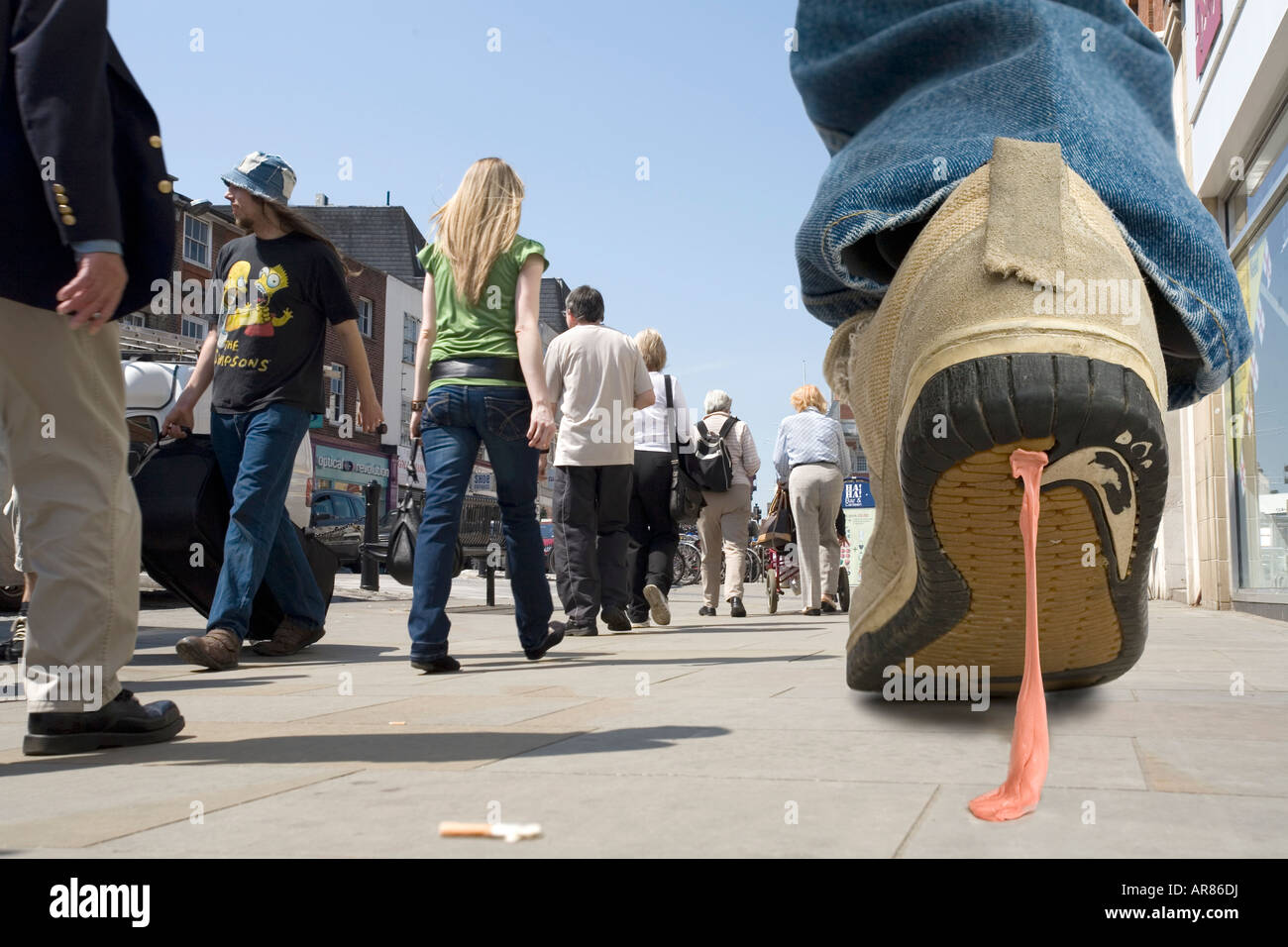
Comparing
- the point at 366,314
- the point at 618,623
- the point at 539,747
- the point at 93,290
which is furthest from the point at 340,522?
the point at 539,747

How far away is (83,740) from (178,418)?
290 centimetres

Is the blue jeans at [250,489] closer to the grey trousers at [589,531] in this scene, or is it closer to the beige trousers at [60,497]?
the grey trousers at [589,531]

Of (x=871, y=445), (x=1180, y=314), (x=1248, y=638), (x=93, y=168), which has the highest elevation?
(x=93, y=168)

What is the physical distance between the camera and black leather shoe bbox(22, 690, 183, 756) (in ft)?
8.41

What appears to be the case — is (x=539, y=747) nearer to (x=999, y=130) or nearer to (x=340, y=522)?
(x=999, y=130)

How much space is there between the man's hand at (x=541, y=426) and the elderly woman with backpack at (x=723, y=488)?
168 inches

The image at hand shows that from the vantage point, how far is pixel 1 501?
4.93 meters

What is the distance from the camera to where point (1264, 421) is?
8.42 meters

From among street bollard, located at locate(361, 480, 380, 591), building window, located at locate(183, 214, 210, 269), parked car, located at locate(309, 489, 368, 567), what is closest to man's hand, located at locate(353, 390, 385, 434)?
street bollard, located at locate(361, 480, 380, 591)

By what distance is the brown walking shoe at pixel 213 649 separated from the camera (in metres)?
4.52

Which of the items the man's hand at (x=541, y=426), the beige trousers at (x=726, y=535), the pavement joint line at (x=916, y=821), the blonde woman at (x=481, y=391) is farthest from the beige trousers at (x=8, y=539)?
the beige trousers at (x=726, y=535)
